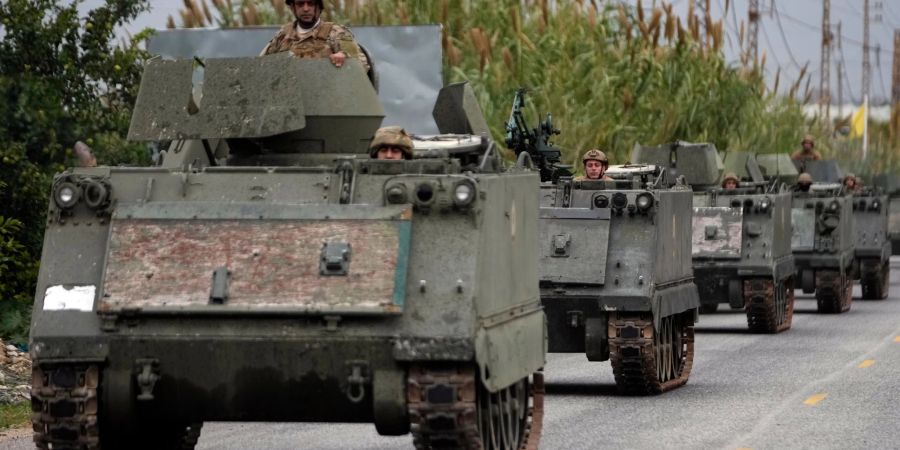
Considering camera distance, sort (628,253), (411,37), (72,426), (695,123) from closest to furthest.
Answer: (72,426)
(628,253)
(411,37)
(695,123)

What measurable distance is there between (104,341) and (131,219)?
71 cm

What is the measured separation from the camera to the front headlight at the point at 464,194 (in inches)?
413

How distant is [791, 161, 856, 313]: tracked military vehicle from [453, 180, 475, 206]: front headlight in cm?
1877

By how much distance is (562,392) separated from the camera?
677 inches

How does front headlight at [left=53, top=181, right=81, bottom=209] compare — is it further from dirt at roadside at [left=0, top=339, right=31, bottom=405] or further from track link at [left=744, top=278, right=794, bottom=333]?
track link at [left=744, top=278, right=794, bottom=333]

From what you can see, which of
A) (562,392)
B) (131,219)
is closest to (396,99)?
(562,392)

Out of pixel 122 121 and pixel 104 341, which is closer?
pixel 104 341

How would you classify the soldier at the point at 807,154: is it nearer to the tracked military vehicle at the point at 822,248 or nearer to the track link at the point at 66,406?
the tracked military vehicle at the point at 822,248

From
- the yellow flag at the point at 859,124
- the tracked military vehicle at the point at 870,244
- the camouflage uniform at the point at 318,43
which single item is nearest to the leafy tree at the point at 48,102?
the camouflage uniform at the point at 318,43

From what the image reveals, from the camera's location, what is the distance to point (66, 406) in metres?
10.4

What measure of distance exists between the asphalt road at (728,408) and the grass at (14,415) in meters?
0.83

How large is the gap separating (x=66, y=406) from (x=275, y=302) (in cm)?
118

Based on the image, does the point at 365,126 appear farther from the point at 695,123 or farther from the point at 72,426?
the point at 695,123

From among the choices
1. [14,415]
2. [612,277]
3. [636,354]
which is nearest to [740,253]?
[612,277]
